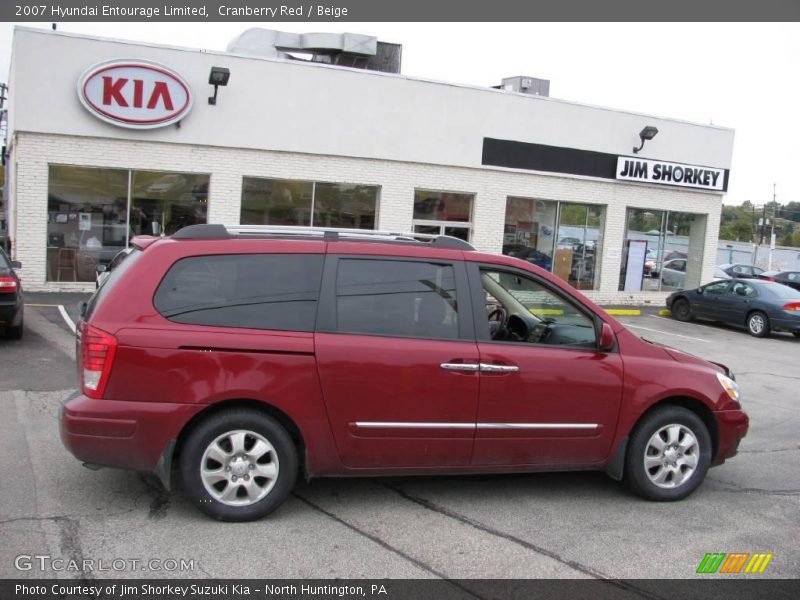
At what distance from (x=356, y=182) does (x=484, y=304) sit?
12.9m

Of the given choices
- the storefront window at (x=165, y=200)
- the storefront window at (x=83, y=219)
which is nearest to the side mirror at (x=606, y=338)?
the storefront window at (x=165, y=200)

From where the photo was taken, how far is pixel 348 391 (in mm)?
4633

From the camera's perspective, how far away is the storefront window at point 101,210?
15.3 metres

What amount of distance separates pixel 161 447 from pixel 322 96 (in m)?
13.5

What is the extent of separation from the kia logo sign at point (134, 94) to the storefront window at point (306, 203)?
222cm

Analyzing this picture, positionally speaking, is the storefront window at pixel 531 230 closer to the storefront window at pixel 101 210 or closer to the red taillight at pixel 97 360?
the storefront window at pixel 101 210

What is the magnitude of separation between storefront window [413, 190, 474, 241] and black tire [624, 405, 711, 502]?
13.1 m

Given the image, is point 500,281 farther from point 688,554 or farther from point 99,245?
point 99,245

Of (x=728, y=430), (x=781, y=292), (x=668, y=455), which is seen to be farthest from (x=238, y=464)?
(x=781, y=292)

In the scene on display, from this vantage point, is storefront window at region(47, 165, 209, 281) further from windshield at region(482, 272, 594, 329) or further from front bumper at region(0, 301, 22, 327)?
windshield at region(482, 272, 594, 329)

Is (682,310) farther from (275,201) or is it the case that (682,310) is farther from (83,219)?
(83,219)

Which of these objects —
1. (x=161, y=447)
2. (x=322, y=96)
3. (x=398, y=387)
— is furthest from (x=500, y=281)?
(x=322, y=96)

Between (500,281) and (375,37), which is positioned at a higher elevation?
(375,37)

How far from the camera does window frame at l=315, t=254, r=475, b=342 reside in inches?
185
